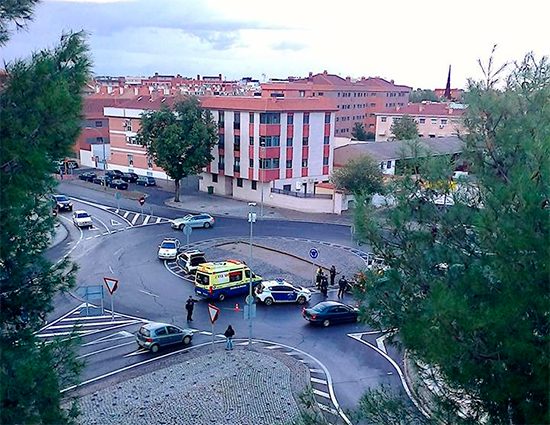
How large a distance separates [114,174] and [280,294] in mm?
34386

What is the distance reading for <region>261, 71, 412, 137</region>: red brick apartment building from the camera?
8404 centimetres

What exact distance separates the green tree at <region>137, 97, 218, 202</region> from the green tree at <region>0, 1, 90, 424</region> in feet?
110

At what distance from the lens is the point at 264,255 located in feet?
98.9

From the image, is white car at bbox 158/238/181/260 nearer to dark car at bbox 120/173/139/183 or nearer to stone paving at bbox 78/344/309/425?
stone paving at bbox 78/344/309/425

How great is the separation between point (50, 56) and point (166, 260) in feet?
72.5

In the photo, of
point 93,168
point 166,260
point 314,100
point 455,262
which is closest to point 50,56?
point 455,262

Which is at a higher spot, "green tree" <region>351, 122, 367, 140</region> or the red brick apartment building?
the red brick apartment building

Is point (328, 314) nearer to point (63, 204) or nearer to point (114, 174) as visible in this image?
point (63, 204)

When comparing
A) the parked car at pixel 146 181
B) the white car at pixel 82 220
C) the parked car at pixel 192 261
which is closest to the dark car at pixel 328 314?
the parked car at pixel 192 261

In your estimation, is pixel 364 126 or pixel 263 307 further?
pixel 364 126

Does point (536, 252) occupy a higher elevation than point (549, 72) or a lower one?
lower

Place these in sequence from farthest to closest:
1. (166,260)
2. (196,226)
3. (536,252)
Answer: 1. (196,226)
2. (166,260)
3. (536,252)

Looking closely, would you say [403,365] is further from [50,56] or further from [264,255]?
[50,56]

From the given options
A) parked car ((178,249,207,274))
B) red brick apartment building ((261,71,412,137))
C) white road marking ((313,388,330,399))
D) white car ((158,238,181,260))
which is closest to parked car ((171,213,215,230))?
white car ((158,238,181,260))
